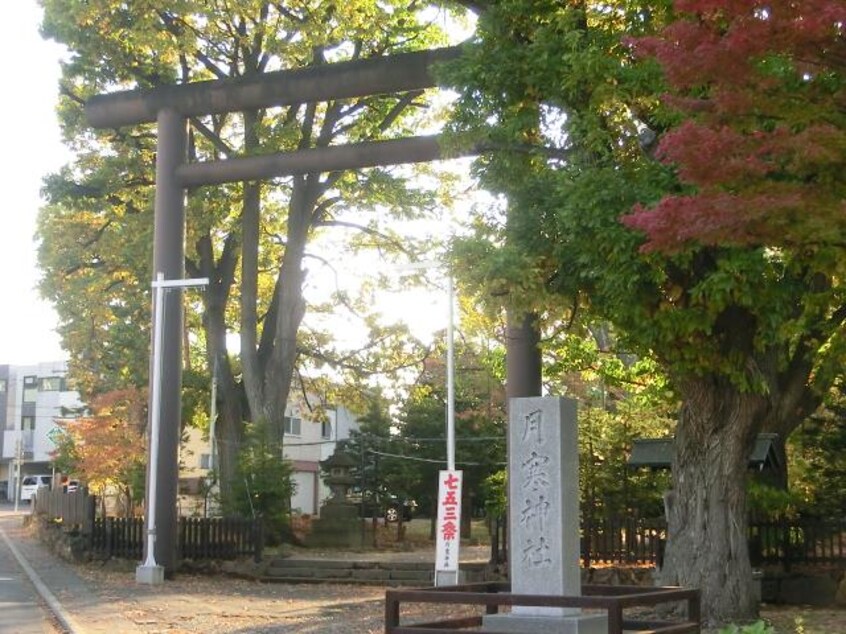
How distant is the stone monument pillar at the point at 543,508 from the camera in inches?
414

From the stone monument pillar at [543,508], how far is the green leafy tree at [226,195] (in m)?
16.5

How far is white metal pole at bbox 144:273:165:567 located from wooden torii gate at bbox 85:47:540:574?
127 millimetres

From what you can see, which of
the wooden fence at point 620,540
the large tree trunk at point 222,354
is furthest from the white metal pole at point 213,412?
the wooden fence at point 620,540

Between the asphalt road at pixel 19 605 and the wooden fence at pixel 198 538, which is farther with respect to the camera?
the wooden fence at pixel 198 538

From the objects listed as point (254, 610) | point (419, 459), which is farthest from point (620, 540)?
point (419, 459)

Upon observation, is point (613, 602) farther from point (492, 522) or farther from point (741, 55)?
point (492, 522)

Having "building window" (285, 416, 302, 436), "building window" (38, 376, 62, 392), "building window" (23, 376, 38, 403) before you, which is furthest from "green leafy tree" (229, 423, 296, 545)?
"building window" (23, 376, 38, 403)

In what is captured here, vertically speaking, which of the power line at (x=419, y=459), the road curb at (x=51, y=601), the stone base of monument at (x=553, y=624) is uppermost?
the power line at (x=419, y=459)

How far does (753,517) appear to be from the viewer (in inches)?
736

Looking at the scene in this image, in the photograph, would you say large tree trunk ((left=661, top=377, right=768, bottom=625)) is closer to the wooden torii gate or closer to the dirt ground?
the dirt ground

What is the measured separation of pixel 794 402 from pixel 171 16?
58.1ft

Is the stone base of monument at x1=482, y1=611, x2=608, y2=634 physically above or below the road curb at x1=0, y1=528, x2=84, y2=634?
above

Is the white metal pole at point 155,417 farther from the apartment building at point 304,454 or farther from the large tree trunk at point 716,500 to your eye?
the apartment building at point 304,454

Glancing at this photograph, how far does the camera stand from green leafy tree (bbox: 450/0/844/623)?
1241 centimetres
